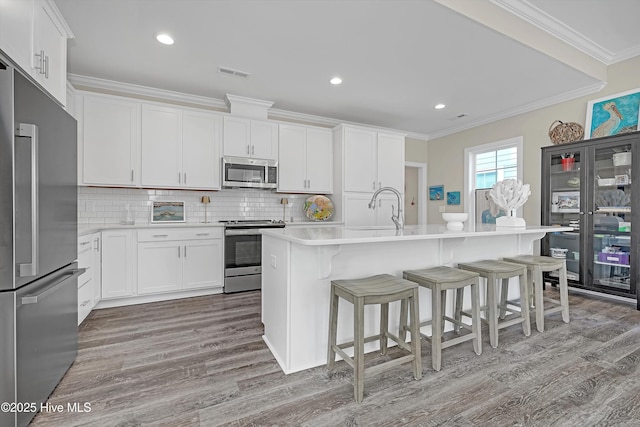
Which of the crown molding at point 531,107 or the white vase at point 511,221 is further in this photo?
the crown molding at point 531,107

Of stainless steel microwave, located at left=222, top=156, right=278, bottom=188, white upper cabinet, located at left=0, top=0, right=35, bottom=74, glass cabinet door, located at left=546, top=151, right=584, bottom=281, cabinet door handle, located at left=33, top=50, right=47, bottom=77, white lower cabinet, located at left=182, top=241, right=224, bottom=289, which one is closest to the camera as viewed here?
white upper cabinet, located at left=0, top=0, right=35, bottom=74

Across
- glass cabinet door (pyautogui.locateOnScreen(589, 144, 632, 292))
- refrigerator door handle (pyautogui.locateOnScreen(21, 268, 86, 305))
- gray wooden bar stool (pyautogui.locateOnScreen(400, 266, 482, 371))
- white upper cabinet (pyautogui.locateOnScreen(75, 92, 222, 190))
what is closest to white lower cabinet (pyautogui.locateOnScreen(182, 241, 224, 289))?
white upper cabinet (pyautogui.locateOnScreen(75, 92, 222, 190))

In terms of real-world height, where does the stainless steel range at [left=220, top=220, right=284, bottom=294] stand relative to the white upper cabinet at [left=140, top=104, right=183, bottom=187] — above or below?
below

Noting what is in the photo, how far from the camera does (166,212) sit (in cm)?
407

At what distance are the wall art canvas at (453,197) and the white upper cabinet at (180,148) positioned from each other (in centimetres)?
429

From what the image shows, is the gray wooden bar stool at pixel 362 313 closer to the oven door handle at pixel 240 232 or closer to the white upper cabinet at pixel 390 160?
the oven door handle at pixel 240 232

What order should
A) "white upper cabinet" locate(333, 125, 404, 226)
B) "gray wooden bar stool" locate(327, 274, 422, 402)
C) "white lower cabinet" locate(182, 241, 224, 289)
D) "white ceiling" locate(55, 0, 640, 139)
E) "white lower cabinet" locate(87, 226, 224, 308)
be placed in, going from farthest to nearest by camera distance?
"white upper cabinet" locate(333, 125, 404, 226)
"white lower cabinet" locate(182, 241, 224, 289)
"white lower cabinet" locate(87, 226, 224, 308)
"white ceiling" locate(55, 0, 640, 139)
"gray wooden bar stool" locate(327, 274, 422, 402)

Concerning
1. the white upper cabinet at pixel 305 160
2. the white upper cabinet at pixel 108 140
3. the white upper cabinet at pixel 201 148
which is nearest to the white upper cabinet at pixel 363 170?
the white upper cabinet at pixel 305 160

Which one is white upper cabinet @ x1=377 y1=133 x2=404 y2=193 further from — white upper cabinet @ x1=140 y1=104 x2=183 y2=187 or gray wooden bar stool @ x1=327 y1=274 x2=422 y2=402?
gray wooden bar stool @ x1=327 y1=274 x2=422 y2=402

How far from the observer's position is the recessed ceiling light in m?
2.77

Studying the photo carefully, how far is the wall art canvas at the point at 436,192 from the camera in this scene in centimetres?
608

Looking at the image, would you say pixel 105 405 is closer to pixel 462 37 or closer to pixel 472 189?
pixel 462 37

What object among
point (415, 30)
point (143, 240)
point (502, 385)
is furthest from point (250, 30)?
point (502, 385)

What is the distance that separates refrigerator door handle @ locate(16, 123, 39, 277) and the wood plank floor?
0.79 meters
